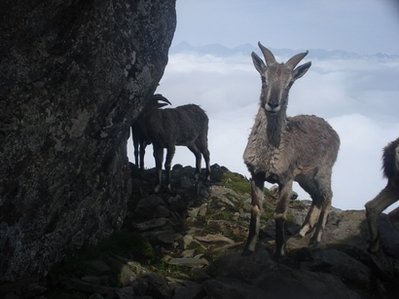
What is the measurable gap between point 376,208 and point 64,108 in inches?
324

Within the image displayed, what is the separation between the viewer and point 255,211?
1158 cm

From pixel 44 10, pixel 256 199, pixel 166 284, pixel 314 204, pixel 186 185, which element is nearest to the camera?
pixel 44 10

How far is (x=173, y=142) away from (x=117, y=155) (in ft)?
18.3

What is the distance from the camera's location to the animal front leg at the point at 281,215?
11.4m

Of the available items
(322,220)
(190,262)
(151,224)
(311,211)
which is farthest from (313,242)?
(151,224)

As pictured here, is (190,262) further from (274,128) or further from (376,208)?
(376,208)

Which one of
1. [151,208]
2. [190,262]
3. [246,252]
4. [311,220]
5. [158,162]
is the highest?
[158,162]

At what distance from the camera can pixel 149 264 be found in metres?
11.2

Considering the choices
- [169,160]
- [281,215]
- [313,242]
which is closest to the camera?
[281,215]

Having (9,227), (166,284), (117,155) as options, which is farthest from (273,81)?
(9,227)

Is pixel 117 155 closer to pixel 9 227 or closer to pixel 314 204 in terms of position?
pixel 9 227

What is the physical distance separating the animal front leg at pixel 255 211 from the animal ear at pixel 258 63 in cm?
257

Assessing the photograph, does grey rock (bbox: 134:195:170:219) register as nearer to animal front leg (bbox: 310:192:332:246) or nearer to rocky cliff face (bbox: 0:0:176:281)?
rocky cliff face (bbox: 0:0:176:281)

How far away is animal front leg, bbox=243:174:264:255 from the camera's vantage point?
1149 centimetres
